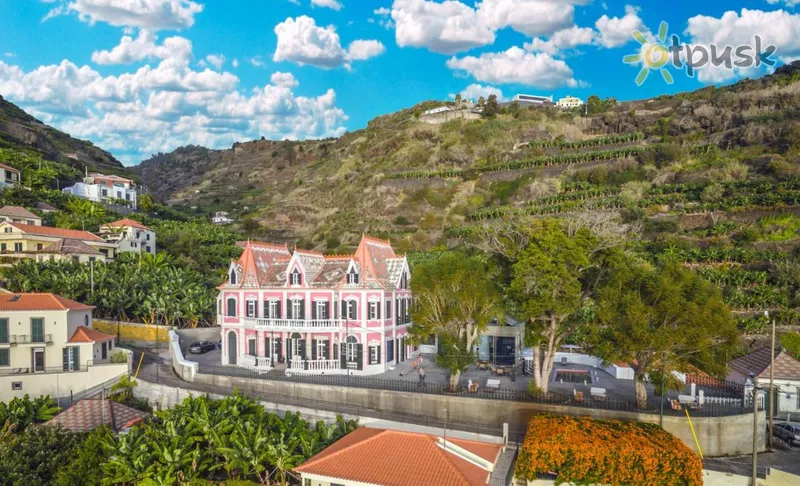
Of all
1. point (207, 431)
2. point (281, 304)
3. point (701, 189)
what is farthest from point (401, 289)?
point (701, 189)

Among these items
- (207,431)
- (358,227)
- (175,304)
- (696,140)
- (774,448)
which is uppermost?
(696,140)

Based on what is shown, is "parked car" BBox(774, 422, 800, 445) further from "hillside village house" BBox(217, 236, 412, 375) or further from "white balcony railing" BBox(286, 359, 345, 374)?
"white balcony railing" BBox(286, 359, 345, 374)

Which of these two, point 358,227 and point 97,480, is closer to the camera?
point 97,480

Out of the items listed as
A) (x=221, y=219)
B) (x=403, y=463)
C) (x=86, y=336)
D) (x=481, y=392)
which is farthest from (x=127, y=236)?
(x=403, y=463)

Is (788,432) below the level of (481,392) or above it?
below

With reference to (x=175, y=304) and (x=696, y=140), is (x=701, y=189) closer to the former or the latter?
(x=696, y=140)

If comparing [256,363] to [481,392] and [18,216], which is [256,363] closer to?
[481,392]

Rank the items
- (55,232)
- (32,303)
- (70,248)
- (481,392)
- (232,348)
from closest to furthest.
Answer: (481,392)
(32,303)
(232,348)
(70,248)
(55,232)
